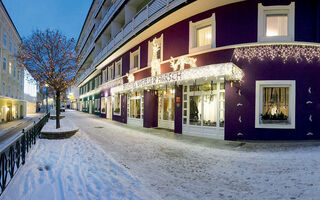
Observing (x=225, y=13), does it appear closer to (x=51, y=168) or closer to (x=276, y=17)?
(x=276, y=17)

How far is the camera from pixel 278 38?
25.6 ft

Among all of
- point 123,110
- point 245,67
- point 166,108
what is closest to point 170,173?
point 245,67

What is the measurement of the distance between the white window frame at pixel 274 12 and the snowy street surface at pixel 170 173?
4.80 meters

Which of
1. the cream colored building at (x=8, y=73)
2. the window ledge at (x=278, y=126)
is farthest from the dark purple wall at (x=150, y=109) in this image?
the cream colored building at (x=8, y=73)

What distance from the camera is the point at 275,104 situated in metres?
7.95

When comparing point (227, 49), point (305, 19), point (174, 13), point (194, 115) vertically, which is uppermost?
point (174, 13)

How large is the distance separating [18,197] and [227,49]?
9.01 meters

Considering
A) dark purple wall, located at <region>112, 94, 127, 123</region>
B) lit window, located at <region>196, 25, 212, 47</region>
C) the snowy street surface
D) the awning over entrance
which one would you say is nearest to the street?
the snowy street surface

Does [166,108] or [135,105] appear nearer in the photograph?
[166,108]

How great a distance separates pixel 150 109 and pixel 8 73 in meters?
21.8

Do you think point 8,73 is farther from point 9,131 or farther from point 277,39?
point 277,39

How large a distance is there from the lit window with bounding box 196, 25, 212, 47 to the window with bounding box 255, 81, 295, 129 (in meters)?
3.51

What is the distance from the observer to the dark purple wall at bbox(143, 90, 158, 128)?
42.4ft

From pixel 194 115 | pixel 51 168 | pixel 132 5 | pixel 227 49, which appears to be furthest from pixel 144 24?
pixel 51 168
